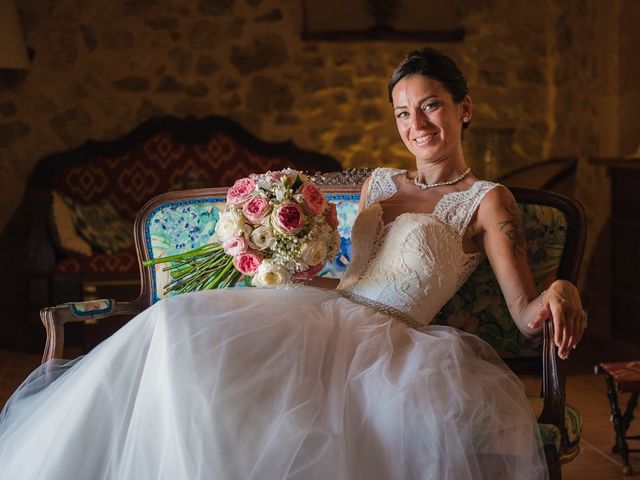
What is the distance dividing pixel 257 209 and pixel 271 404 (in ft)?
2.14

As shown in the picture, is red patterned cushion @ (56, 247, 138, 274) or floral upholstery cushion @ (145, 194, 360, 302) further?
red patterned cushion @ (56, 247, 138, 274)

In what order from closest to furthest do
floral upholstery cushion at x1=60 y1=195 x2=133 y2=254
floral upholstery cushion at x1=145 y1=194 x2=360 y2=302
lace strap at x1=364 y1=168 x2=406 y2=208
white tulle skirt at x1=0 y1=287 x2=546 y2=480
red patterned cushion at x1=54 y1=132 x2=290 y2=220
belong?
1. white tulle skirt at x1=0 y1=287 x2=546 y2=480
2. lace strap at x1=364 y1=168 x2=406 y2=208
3. floral upholstery cushion at x1=145 y1=194 x2=360 y2=302
4. floral upholstery cushion at x1=60 y1=195 x2=133 y2=254
5. red patterned cushion at x1=54 y1=132 x2=290 y2=220

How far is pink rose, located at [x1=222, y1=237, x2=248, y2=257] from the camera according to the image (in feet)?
8.86

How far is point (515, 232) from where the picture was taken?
2746 mm

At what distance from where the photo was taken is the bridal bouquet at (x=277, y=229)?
2695 mm

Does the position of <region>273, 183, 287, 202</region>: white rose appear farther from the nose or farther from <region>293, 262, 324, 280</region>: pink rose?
the nose

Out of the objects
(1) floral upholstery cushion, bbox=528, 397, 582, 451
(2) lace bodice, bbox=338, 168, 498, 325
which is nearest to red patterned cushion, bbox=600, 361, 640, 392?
(1) floral upholstery cushion, bbox=528, 397, 582, 451

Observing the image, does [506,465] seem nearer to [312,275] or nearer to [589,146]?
[312,275]

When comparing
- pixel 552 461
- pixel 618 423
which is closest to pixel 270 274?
pixel 552 461

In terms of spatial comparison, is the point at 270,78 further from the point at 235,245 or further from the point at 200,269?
the point at 235,245

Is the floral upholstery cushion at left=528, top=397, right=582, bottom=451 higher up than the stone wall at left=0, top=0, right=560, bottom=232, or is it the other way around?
the stone wall at left=0, top=0, right=560, bottom=232

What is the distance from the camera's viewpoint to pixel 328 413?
2.22 meters

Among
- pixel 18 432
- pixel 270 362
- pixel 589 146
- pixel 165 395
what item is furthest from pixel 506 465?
pixel 589 146

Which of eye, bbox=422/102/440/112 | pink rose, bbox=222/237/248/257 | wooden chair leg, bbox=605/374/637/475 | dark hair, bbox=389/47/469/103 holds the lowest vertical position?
wooden chair leg, bbox=605/374/637/475
